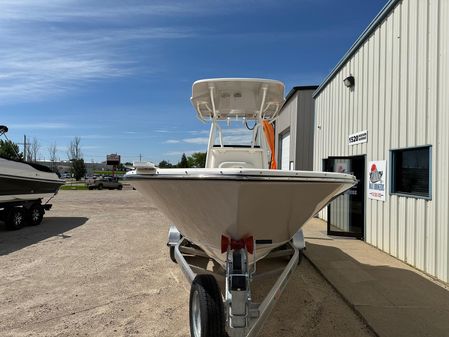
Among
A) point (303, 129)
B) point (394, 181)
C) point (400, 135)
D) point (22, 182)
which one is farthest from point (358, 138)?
point (22, 182)

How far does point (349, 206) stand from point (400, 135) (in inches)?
117

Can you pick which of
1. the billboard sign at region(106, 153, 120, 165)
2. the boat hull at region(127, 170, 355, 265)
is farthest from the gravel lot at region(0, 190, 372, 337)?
the billboard sign at region(106, 153, 120, 165)

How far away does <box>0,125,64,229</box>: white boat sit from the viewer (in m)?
9.67

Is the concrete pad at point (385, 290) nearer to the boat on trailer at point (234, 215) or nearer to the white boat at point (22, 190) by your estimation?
the boat on trailer at point (234, 215)

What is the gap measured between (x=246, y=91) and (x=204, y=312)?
351 cm

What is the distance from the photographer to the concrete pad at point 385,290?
3863mm

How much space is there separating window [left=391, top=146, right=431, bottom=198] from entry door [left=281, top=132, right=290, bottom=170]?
1188cm

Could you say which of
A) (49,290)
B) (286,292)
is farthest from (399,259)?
(49,290)

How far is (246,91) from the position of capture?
5703 mm

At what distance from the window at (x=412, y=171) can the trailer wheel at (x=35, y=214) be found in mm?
9577

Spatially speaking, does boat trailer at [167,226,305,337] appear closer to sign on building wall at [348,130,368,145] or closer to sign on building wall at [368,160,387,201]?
sign on building wall at [368,160,387,201]

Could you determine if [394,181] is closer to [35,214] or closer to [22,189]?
[22,189]

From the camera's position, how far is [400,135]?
6.79 meters

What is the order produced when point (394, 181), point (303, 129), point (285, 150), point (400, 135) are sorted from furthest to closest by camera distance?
point (285, 150)
point (303, 129)
point (394, 181)
point (400, 135)
